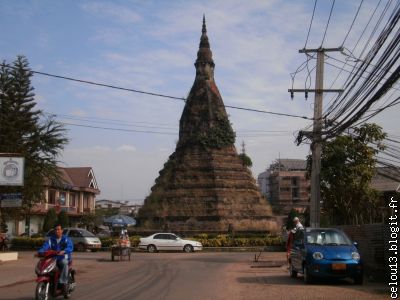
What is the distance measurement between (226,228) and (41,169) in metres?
18.0

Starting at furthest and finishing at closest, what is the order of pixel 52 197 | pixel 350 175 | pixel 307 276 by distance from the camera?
pixel 52 197, pixel 350 175, pixel 307 276

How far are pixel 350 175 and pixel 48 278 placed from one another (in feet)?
55.5

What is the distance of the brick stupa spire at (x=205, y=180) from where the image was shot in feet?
145

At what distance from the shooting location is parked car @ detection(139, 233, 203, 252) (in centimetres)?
3547

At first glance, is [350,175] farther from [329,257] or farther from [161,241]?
[161,241]

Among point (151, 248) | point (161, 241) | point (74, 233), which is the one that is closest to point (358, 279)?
point (161, 241)

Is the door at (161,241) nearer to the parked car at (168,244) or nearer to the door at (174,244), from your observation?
the parked car at (168,244)

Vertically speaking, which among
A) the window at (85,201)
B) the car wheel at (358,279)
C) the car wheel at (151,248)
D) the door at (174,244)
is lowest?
the car wheel at (151,248)

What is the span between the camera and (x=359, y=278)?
13.7 meters

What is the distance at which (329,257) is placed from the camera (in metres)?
13.6

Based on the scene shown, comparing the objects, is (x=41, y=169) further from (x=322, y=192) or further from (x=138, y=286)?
(x=138, y=286)

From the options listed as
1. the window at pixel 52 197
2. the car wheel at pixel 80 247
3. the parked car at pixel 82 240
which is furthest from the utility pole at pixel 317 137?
the window at pixel 52 197

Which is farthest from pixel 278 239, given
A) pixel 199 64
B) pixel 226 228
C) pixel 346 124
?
pixel 346 124

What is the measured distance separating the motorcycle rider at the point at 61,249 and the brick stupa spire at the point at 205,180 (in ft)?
106
